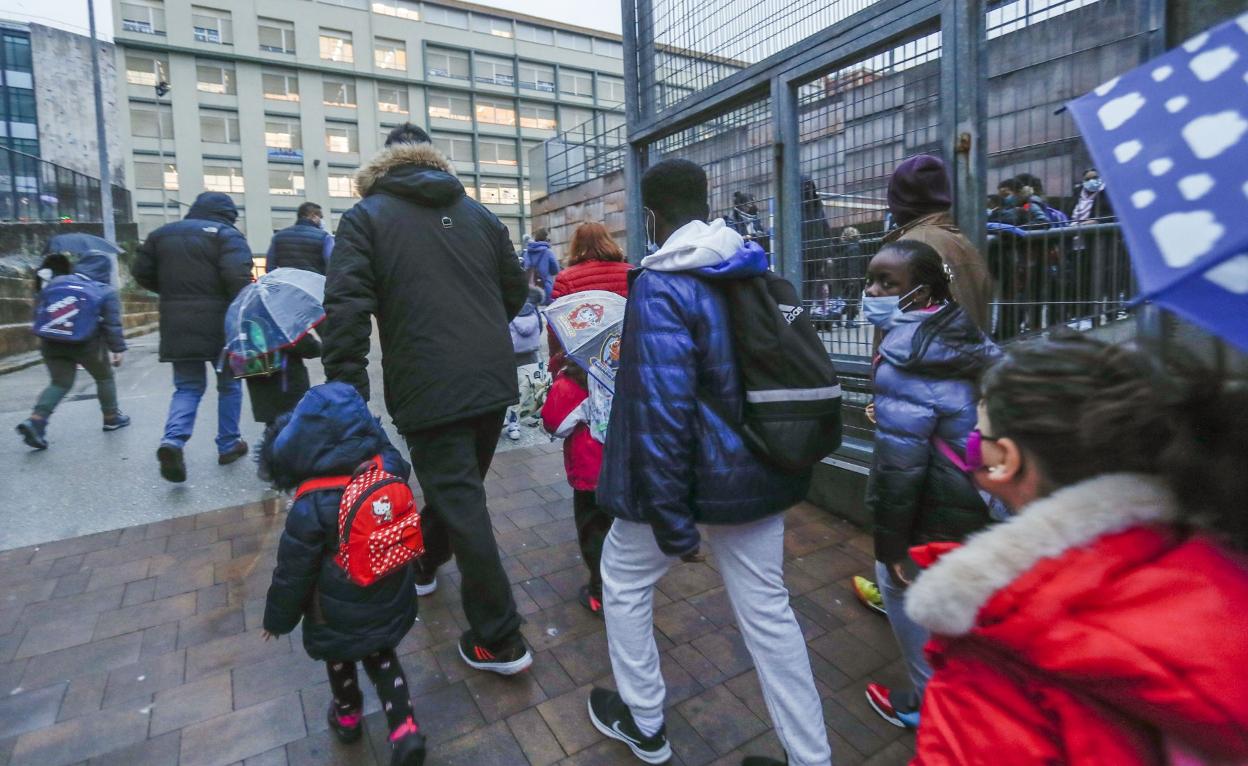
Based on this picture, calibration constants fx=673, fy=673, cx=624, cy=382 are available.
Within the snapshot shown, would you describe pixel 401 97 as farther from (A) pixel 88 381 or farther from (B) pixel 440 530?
(B) pixel 440 530

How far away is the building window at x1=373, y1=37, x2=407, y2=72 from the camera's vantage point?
42094 millimetres

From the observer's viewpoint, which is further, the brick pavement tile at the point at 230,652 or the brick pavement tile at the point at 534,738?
the brick pavement tile at the point at 230,652

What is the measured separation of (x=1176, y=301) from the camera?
0.72 metres

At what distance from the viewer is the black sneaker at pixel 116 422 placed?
5965 millimetres

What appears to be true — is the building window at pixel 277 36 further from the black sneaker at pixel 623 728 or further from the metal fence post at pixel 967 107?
the black sneaker at pixel 623 728

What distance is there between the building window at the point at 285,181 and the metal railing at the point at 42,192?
852 inches

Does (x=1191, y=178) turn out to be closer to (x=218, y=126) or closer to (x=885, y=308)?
(x=885, y=308)

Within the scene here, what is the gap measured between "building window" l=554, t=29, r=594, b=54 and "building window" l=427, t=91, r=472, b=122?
30.0ft

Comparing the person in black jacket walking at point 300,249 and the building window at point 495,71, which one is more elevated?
the building window at point 495,71

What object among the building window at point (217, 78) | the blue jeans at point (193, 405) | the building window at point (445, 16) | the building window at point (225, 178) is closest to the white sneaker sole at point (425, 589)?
the blue jeans at point (193, 405)

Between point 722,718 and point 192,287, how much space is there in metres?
4.58

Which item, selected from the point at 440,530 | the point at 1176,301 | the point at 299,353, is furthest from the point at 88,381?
the point at 1176,301

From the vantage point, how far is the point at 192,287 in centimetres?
479

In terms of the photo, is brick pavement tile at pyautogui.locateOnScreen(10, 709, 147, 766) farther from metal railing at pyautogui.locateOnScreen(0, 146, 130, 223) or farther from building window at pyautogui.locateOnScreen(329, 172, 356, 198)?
building window at pyautogui.locateOnScreen(329, 172, 356, 198)
